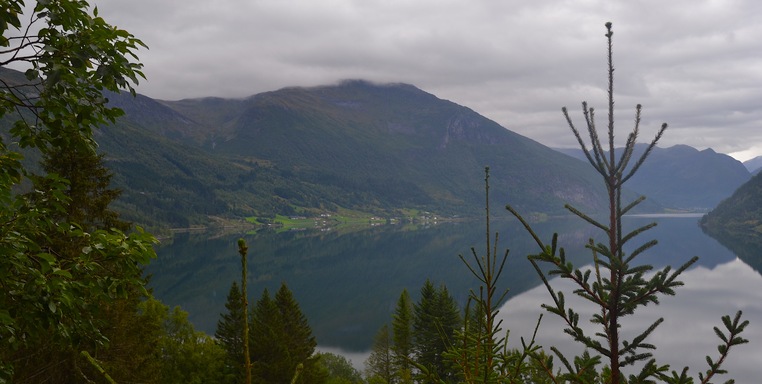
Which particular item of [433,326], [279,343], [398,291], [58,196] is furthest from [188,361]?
[398,291]

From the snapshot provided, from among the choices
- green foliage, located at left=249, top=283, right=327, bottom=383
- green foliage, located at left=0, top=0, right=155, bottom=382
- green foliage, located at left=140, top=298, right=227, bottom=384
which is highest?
green foliage, located at left=0, top=0, right=155, bottom=382

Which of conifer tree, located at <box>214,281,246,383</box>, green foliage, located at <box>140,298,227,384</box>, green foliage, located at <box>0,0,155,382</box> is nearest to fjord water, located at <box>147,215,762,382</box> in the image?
green foliage, located at <box>140,298,227,384</box>

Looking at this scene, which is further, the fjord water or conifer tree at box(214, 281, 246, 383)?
the fjord water

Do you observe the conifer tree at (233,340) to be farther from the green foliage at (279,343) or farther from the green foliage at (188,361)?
the green foliage at (279,343)

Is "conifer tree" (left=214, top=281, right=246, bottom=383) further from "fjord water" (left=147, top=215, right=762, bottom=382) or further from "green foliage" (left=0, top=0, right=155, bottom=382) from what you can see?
"fjord water" (left=147, top=215, right=762, bottom=382)

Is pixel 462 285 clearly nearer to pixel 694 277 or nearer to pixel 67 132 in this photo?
pixel 694 277

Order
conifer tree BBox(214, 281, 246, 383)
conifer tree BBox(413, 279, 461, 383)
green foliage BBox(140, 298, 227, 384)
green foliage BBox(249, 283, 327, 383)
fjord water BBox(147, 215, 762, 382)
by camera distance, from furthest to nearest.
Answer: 1. fjord water BBox(147, 215, 762, 382)
2. conifer tree BBox(413, 279, 461, 383)
3. green foliage BBox(140, 298, 227, 384)
4. conifer tree BBox(214, 281, 246, 383)
5. green foliage BBox(249, 283, 327, 383)

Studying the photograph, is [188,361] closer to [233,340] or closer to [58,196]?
[233,340]

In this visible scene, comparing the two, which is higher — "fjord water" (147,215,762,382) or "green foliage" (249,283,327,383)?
"green foliage" (249,283,327,383)

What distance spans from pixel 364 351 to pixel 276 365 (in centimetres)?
5363

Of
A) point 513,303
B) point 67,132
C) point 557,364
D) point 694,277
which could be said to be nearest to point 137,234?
point 67,132

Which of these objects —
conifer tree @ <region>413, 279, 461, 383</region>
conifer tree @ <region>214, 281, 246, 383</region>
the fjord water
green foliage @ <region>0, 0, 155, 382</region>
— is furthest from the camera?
the fjord water

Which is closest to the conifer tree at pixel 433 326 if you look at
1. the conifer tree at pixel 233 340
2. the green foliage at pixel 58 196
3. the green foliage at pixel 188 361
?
the conifer tree at pixel 233 340

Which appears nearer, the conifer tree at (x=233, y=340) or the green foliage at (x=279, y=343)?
the green foliage at (x=279, y=343)
